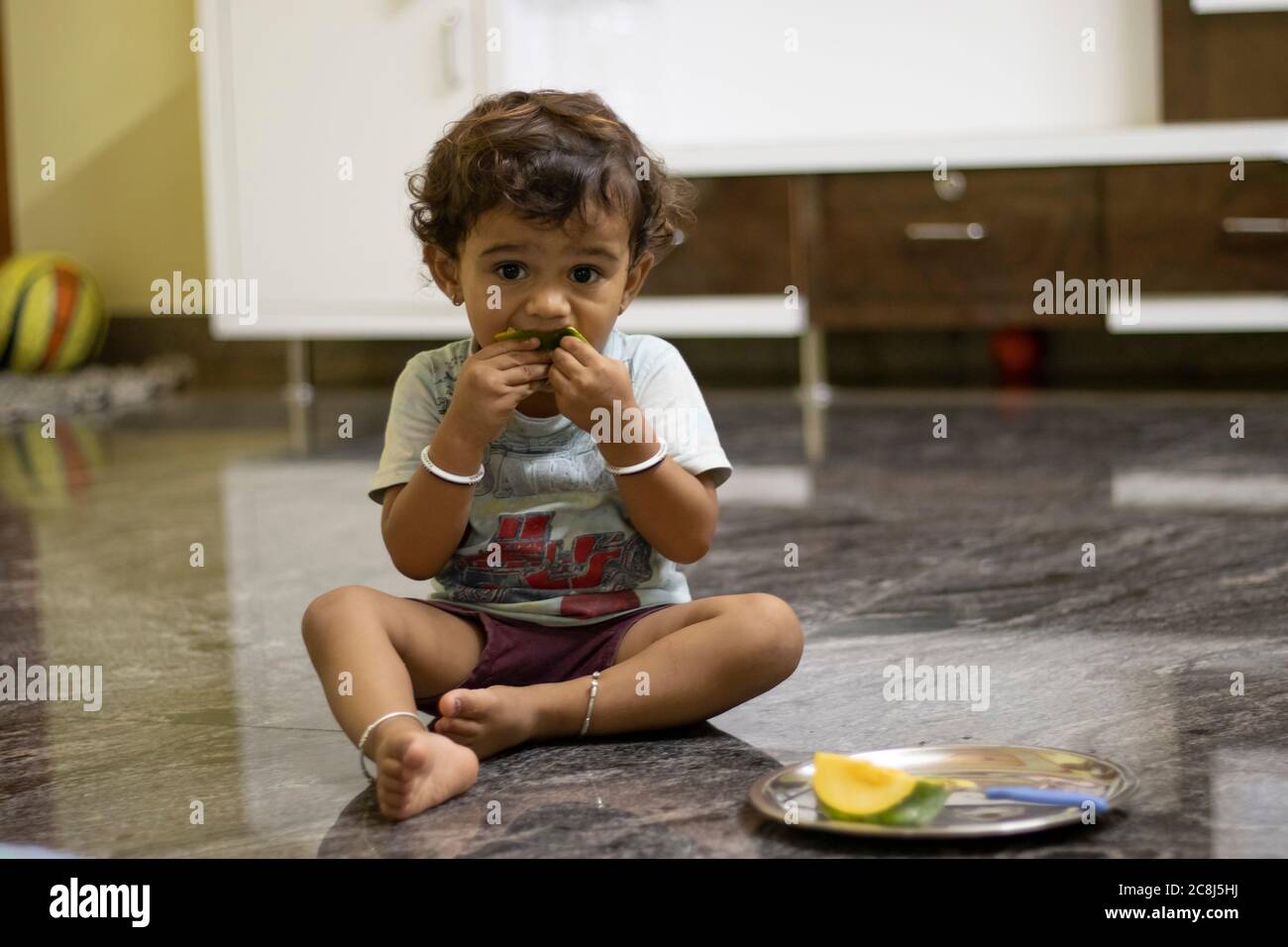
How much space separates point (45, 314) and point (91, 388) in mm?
244

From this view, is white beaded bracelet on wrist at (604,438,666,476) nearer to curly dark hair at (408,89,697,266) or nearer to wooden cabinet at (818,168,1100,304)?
curly dark hair at (408,89,697,266)

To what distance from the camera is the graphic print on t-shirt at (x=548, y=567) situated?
3.66 ft

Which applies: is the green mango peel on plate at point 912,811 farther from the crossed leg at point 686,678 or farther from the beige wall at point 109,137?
the beige wall at point 109,137

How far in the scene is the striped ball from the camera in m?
3.52

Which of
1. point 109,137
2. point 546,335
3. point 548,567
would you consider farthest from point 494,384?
point 109,137

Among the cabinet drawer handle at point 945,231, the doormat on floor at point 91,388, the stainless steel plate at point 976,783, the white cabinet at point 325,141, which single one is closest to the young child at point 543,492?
the stainless steel plate at point 976,783

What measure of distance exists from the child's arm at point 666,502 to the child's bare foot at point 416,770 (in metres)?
0.22

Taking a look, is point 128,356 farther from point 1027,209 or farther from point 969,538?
point 969,538

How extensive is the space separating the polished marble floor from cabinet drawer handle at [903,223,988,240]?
0.43m

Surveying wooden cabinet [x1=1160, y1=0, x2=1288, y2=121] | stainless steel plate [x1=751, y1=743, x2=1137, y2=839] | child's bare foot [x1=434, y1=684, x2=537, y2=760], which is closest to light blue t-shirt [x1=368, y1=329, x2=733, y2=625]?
child's bare foot [x1=434, y1=684, x2=537, y2=760]

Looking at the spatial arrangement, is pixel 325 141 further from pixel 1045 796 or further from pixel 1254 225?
pixel 1045 796

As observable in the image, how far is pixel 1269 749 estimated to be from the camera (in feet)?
3.22

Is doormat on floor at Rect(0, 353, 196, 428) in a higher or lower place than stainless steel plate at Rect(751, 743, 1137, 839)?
higher

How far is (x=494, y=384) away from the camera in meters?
1.02
